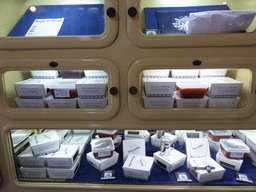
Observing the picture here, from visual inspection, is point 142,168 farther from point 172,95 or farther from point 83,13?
point 83,13

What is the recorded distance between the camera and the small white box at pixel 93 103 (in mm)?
1023

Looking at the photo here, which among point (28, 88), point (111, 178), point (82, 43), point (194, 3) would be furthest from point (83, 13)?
point (111, 178)

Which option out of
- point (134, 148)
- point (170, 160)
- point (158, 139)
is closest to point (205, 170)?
point (170, 160)

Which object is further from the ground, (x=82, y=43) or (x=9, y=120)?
(x=82, y=43)

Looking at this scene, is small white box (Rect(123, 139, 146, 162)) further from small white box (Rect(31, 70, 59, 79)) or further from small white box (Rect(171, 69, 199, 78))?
small white box (Rect(31, 70, 59, 79))

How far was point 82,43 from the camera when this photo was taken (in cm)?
91

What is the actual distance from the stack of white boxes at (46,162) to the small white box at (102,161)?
0.12 metres

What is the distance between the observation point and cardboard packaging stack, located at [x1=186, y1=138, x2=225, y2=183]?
1140 mm

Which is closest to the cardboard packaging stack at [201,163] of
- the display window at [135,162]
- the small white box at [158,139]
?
the display window at [135,162]

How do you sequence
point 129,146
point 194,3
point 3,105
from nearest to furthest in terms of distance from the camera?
point 3,105 → point 194,3 → point 129,146

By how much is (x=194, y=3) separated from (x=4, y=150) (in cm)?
156

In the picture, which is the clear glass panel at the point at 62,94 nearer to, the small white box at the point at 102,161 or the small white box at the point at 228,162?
the small white box at the point at 102,161

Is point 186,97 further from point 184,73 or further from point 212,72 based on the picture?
point 212,72

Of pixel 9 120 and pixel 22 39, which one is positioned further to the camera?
pixel 9 120
